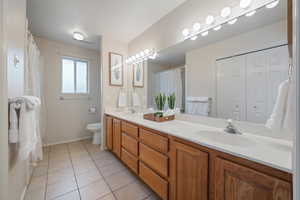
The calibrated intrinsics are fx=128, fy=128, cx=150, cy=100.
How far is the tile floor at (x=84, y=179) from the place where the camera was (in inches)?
58.3

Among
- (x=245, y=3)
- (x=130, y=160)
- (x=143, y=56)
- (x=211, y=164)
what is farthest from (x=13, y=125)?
(x=245, y=3)

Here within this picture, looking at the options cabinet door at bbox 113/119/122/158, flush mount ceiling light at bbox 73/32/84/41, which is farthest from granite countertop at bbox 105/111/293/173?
flush mount ceiling light at bbox 73/32/84/41

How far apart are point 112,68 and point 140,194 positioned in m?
2.34

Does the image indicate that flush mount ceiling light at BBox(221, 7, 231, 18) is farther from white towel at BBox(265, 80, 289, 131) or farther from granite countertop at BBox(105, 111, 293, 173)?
granite countertop at BBox(105, 111, 293, 173)

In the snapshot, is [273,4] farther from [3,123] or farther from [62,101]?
[62,101]

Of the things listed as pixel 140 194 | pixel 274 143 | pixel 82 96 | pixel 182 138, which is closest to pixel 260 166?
pixel 274 143

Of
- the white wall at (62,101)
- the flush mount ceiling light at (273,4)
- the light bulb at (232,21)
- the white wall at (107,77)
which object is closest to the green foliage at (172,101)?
the light bulb at (232,21)

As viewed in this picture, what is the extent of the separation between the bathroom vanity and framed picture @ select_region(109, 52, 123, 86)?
1547 millimetres

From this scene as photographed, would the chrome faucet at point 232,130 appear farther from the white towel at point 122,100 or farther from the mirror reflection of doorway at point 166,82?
the white towel at point 122,100

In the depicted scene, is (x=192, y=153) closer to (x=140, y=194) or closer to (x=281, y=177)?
(x=281, y=177)

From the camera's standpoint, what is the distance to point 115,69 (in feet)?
9.44

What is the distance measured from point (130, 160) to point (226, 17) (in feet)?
6.80

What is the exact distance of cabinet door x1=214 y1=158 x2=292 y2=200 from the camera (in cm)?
63

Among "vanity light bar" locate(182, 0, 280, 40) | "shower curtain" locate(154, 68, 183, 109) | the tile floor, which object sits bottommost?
the tile floor
